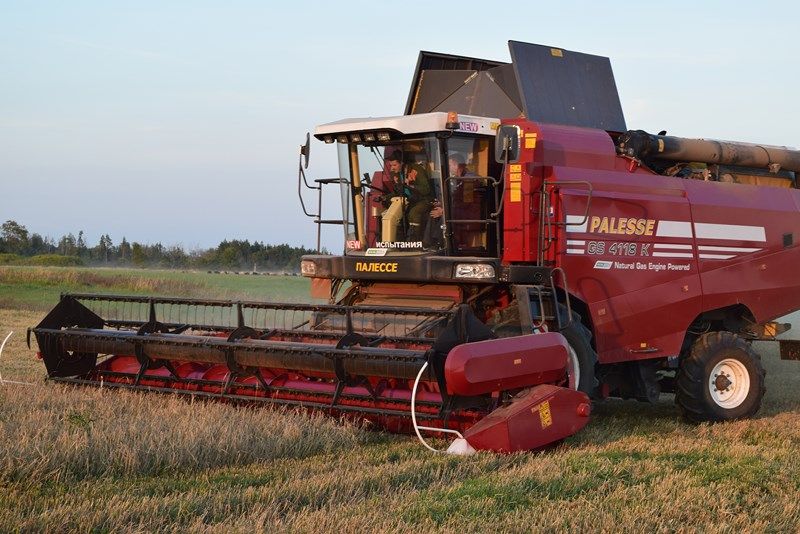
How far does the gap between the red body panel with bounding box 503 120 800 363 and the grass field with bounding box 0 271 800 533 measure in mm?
1277

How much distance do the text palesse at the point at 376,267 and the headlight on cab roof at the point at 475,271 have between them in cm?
59

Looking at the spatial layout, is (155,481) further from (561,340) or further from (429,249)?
(429,249)

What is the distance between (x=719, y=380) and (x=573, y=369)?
2.16 meters

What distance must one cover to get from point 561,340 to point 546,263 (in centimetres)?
121

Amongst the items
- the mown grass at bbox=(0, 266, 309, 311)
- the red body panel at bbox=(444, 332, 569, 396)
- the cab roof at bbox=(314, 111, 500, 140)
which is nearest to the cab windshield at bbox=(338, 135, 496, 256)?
the cab roof at bbox=(314, 111, 500, 140)

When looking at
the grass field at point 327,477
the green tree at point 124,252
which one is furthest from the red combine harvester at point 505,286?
the green tree at point 124,252

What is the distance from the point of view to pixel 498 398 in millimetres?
6473

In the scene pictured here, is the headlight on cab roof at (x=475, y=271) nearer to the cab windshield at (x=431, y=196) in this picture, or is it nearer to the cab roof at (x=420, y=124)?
the cab windshield at (x=431, y=196)

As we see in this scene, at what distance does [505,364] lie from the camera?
619cm

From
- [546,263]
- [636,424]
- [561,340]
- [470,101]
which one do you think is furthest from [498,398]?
[470,101]

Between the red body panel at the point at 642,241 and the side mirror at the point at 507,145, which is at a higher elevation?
the side mirror at the point at 507,145

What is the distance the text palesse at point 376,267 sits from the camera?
7824mm

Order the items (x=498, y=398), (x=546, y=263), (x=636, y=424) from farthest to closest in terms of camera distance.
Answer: (x=636, y=424) < (x=546, y=263) < (x=498, y=398)

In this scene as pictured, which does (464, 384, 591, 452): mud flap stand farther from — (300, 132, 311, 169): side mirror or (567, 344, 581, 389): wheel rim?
(300, 132, 311, 169): side mirror
